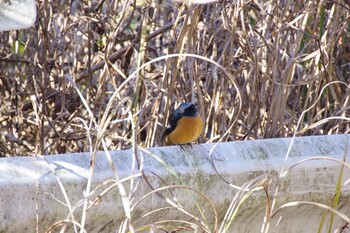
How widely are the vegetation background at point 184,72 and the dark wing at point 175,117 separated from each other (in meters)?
0.07

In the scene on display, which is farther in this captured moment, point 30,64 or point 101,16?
point 30,64

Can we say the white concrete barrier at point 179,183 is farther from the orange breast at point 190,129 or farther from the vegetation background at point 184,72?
the orange breast at point 190,129

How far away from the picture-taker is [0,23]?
208 centimetres

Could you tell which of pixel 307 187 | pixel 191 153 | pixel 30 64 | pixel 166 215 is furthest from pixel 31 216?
pixel 30 64

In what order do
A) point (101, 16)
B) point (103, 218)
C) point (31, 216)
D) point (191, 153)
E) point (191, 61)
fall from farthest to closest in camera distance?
point (101, 16) < point (191, 61) < point (191, 153) < point (103, 218) < point (31, 216)

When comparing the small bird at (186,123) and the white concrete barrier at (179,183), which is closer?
the white concrete barrier at (179,183)

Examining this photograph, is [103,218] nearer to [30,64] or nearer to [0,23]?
[0,23]

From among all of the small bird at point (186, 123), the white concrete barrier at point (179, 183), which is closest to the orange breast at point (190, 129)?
the small bird at point (186, 123)

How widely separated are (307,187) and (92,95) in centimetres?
243

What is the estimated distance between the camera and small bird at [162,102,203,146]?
14.1 ft

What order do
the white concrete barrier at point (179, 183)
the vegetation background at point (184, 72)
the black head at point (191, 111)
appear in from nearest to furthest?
the white concrete barrier at point (179, 183) < the vegetation background at point (184, 72) < the black head at point (191, 111)

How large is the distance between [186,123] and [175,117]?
133mm

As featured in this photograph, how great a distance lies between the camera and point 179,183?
2684mm

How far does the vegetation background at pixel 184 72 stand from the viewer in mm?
4180
